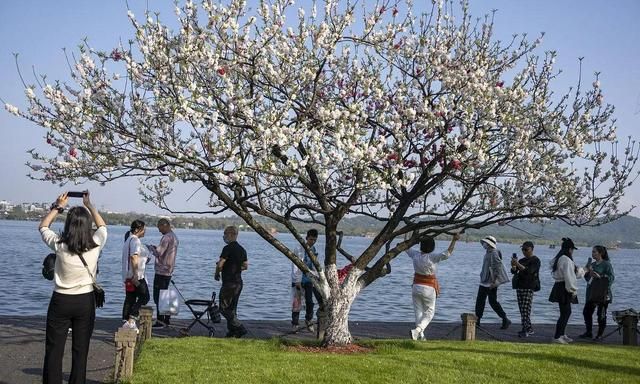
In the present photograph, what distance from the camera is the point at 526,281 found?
51.2 ft

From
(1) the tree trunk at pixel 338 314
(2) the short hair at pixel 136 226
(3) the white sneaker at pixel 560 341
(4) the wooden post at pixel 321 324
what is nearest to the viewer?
(1) the tree trunk at pixel 338 314

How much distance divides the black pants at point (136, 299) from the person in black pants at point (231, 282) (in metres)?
1.32

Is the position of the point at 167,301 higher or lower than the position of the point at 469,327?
higher

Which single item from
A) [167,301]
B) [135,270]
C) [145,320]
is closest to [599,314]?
[167,301]

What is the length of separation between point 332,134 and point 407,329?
628cm

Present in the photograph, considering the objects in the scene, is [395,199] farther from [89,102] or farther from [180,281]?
[180,281]

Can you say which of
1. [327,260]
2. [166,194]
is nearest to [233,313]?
[327,260]

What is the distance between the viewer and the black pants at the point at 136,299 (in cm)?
1300

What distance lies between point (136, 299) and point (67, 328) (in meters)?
5.82

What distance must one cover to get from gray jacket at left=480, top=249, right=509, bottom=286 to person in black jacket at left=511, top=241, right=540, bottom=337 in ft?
0.90

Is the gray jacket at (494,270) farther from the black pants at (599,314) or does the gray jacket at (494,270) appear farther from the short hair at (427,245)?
the short hair at (427,245)

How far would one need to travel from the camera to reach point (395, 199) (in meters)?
13.9

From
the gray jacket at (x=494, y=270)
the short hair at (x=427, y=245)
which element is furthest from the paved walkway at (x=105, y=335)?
the short hair at (x=427, y=245)

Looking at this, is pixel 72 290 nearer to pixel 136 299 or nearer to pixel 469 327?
pixel 136 299
